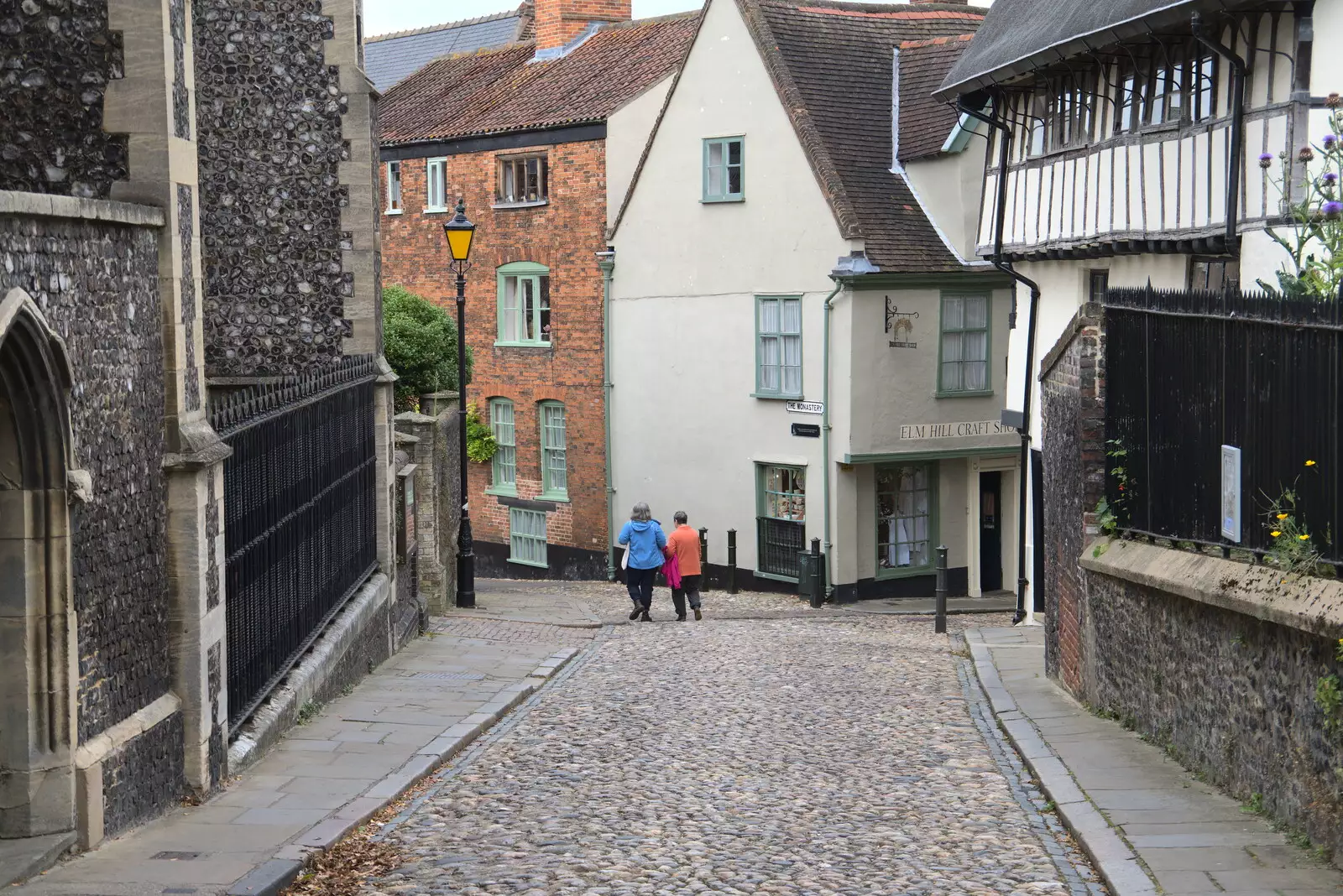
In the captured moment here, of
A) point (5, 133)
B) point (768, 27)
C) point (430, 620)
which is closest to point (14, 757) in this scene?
point (5, 133)

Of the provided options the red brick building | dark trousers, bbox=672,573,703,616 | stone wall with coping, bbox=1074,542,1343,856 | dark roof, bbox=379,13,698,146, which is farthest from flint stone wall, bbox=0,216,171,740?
dark roof, bbox=379,13,698,146

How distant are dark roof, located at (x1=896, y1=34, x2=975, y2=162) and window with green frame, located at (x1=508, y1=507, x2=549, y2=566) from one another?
1122cm

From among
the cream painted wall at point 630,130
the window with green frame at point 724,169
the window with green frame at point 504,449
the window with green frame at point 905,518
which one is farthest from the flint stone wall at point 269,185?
the window with green frame at point 504,449

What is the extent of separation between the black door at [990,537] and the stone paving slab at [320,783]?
14590 millimetres

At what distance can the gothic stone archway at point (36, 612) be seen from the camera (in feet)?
25.1

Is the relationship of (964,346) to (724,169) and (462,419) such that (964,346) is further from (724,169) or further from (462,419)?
(462,419)

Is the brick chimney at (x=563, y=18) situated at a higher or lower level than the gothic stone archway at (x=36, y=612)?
higher

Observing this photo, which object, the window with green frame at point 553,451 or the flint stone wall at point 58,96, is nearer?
the flint stone wall at point 58,96

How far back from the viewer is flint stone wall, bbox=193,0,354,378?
1560cm

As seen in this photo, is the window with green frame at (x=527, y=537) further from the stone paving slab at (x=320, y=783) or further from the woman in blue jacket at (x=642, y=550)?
the stone paving slab at (x=320, y=783)

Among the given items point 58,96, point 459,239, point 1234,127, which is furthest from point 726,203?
point 58,96

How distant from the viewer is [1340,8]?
14.9 meters

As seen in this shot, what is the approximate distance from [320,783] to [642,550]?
12.0 meters

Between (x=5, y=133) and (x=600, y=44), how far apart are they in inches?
1148
